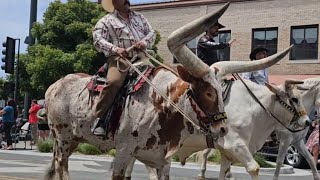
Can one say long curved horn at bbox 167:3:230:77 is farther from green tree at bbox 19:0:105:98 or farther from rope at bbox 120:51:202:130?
green tree at bbox 19:0:105:98

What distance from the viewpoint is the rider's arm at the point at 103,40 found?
672 centimetres

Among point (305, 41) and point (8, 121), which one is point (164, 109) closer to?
point (8, 121)

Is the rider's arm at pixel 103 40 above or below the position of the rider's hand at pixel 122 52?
above

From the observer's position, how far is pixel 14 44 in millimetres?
24109

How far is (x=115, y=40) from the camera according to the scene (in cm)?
693

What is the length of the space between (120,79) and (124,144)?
2.41 feet

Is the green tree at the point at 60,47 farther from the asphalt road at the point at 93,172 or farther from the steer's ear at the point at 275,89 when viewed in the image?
the steer's ear at the point at 275,89

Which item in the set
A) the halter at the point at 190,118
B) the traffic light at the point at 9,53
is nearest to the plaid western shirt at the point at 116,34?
the halter at the point at 190,118

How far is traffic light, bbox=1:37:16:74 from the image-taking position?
2398cm

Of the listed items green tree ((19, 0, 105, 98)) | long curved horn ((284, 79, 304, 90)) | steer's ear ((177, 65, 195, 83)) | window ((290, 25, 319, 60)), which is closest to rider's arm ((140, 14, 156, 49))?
steer's ear ((177, 65, 195, 83))

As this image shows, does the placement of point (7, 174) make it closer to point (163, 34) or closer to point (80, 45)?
point (80, 45)

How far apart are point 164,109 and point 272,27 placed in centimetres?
2995

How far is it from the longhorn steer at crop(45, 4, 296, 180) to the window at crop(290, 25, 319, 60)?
92.2 feet

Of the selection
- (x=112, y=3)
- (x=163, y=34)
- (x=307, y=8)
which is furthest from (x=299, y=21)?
(x=112, y=3)
